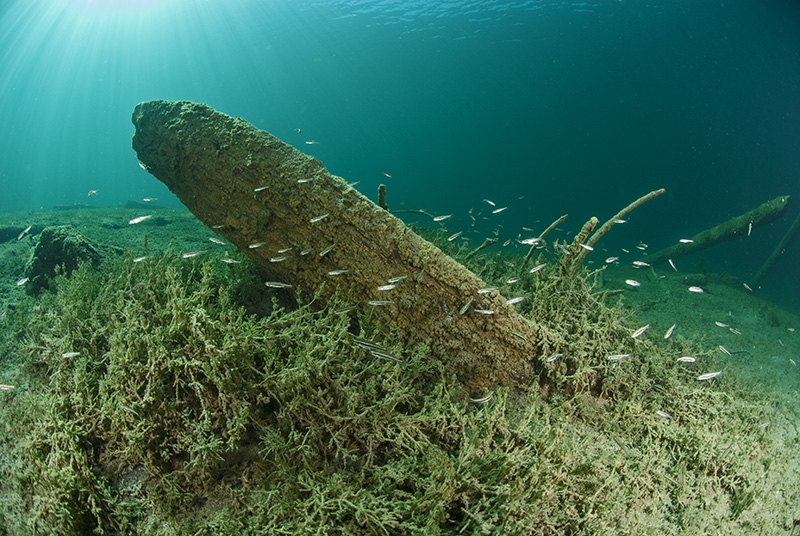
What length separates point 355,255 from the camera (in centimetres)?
354

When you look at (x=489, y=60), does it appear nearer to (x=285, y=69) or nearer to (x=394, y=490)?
(x=285, y=69)

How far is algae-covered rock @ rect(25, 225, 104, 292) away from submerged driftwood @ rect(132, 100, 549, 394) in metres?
4.14

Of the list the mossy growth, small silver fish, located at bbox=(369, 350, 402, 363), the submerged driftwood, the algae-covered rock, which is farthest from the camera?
the algae-covered rock

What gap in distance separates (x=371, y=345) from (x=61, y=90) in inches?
7402

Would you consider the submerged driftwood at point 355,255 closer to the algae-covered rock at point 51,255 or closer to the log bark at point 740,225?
the algae-covered rock at point 51,255

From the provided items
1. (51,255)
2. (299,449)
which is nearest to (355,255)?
(299,449)

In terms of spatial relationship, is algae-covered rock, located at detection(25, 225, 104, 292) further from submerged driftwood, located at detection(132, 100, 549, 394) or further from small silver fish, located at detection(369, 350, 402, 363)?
small silver fish, located at detection(369, 350, 402, 363)

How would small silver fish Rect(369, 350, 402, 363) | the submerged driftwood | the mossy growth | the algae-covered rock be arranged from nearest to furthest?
the mossy growth < small silver fish Rect(369, 350, 402, 363) < the submerged driftwood < the algae-covered rock

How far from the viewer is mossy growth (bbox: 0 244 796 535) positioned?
2.29 meters

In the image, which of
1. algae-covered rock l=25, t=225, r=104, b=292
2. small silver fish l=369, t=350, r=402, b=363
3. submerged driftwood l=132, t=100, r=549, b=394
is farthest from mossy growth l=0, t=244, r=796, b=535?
algae-covered rock l=25, t=225, r=104, b=292

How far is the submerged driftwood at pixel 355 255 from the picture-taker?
3.48 metres

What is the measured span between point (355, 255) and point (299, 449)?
1882mm

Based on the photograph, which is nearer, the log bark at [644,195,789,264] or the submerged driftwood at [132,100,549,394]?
the submerged driftwood at [132,100,549,394]

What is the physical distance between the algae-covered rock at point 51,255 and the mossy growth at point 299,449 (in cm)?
334
